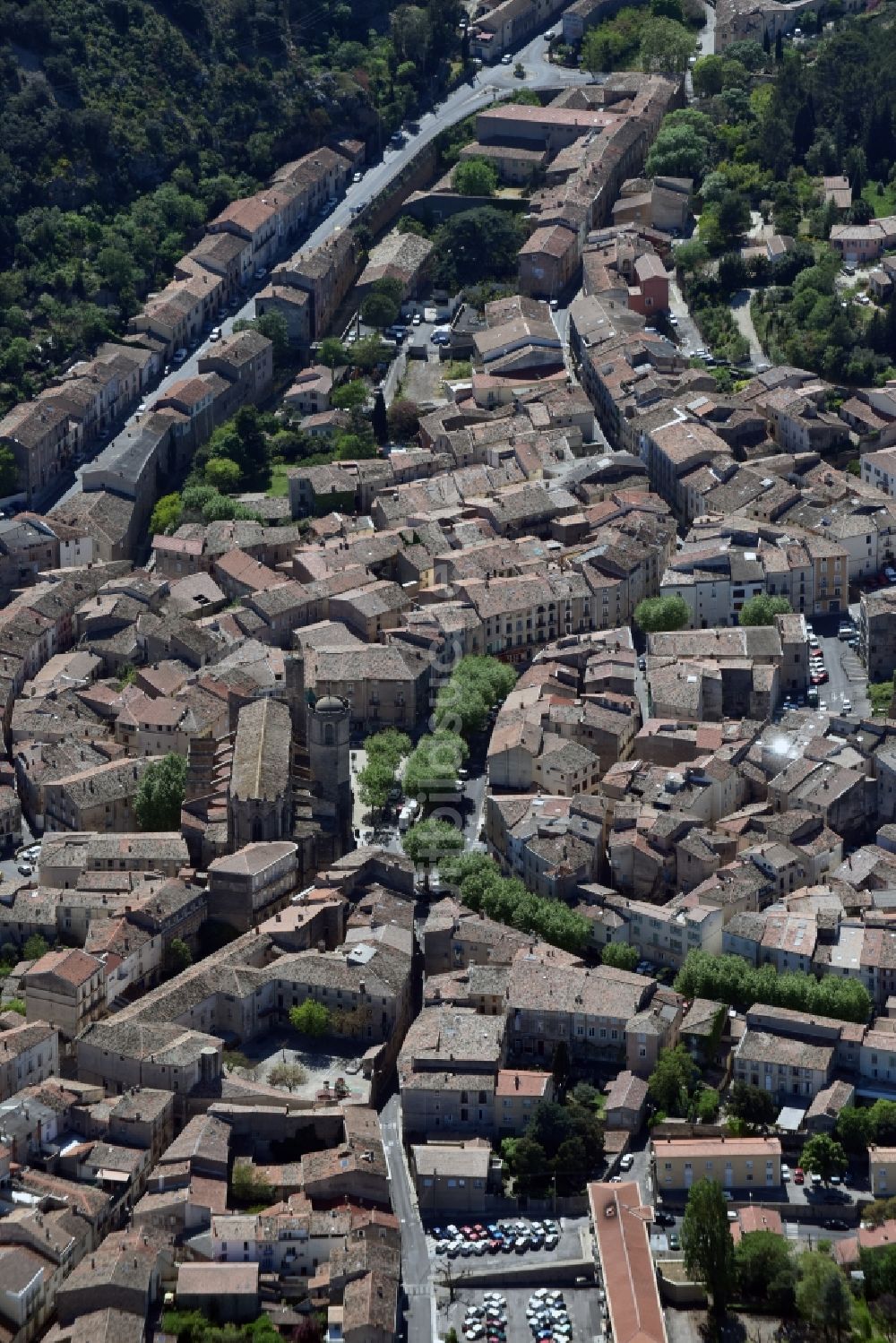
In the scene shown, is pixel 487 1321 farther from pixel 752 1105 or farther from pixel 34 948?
pixel 34 948

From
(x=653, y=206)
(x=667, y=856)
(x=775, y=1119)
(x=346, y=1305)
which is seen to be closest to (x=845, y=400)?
(x=653, y=206)

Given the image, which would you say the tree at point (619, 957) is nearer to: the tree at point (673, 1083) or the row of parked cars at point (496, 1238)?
the tree at point (673, 1083)

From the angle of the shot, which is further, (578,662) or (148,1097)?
(578,662)

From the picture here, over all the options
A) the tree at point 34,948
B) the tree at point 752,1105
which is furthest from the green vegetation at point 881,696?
the tree at point 34,948

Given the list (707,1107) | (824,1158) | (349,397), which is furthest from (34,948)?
(349,397)

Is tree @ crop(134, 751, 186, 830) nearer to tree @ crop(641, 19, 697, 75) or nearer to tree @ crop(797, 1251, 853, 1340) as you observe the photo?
tree @ crop(797, 1251, 853, 1340)

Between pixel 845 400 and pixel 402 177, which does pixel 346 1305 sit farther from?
pixel 402 177
